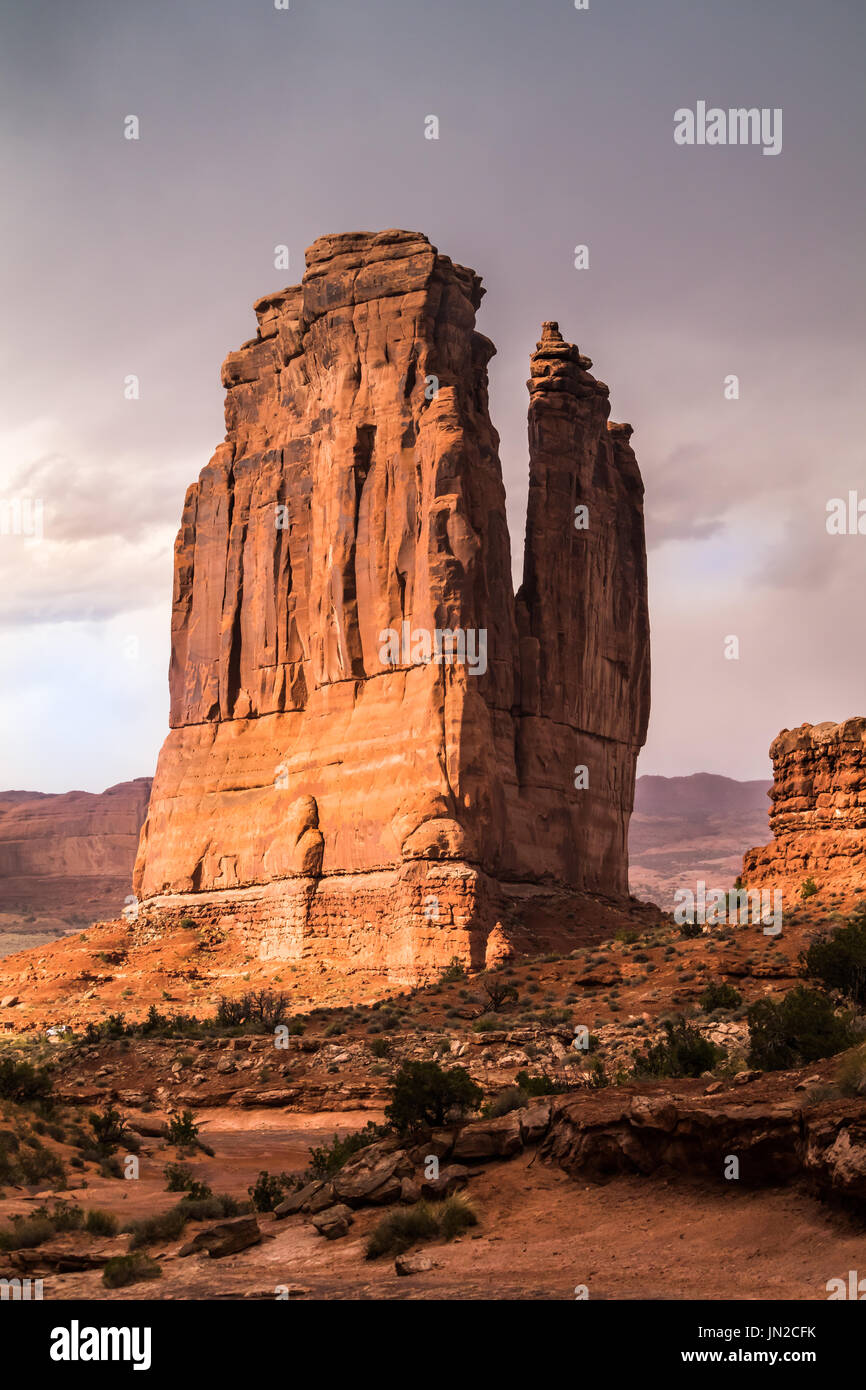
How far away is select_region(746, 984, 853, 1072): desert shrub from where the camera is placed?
19953mm

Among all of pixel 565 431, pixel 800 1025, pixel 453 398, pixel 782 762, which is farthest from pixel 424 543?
pixel 800 1025

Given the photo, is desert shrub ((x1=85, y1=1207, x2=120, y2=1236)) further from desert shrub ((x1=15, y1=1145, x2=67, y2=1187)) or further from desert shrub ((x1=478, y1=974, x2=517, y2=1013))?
desert shrub ((x1=478, y1=974, x2=517, y2=1013))

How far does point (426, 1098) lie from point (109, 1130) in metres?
10.2

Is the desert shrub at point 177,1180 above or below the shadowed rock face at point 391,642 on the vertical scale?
below

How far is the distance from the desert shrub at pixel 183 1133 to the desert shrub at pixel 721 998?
10234 mm

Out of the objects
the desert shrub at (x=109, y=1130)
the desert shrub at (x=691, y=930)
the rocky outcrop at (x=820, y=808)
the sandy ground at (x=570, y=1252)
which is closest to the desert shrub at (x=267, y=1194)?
the sandy ground at (x=570, y=1252)

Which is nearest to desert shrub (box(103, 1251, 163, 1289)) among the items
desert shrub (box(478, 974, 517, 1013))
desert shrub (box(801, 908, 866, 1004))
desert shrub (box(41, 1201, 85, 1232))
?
desert shrub (box(41, 1201, 85, 1232))

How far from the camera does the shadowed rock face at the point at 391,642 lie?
52250 millimetres

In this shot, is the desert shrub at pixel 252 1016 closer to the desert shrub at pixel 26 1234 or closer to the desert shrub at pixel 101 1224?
the desert shrub at pixel 101 1224

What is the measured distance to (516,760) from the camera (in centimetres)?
6041

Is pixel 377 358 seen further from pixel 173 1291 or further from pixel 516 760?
pixel 173 1291

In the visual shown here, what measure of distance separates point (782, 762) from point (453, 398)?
78.1 ft

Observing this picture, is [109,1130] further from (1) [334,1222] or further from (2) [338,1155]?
(1) [334,1222]

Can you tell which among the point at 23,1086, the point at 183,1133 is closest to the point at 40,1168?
the point at 183,1133
